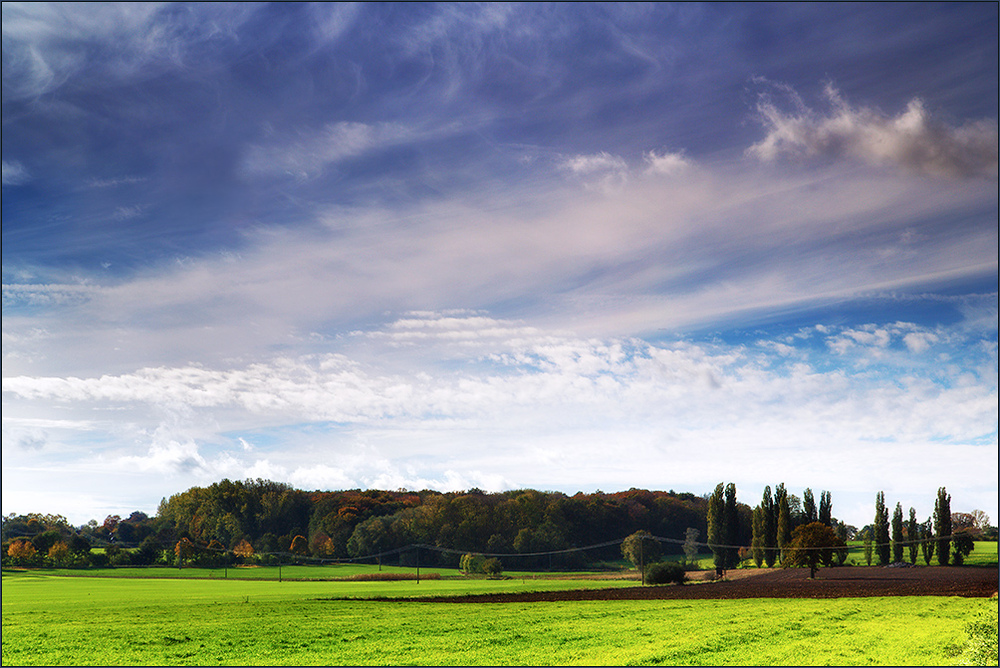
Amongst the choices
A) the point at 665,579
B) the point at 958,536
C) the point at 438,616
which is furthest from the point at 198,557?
the point at 958,536

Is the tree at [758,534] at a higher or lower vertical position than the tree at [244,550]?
higher

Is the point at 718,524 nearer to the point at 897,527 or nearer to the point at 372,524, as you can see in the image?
the point at 897,527

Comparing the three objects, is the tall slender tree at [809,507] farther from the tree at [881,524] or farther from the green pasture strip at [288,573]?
the green pasture strip at [288,573]

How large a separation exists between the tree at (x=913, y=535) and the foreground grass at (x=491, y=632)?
49754 millimetres

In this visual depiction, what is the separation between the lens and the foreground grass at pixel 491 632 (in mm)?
22109

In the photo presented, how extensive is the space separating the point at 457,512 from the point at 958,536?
2148 inches

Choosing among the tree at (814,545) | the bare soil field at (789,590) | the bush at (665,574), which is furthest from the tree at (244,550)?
the tree at (814,545)

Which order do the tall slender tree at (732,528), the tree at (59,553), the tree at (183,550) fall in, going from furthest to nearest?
the tree at (183,550) < the tree at (59,553) < the tall slender tree at (732,528)

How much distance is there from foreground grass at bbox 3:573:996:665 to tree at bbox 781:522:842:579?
20.2 meters

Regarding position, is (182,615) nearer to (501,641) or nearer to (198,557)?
(501,641)

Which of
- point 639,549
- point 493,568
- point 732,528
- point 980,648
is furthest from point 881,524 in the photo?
point 980,648

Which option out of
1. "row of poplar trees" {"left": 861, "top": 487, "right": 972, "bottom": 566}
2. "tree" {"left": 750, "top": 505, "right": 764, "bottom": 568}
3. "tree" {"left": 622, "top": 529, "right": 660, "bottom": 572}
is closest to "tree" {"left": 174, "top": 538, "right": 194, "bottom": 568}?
"tree" {"left": 622, "top": 529, "right": 660, "bottom": 572}

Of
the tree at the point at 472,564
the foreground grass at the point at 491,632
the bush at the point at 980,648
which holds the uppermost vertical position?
the bush at the point at 980,648

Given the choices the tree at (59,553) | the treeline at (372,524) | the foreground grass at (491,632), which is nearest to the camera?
the foreground grass at (491,632)
